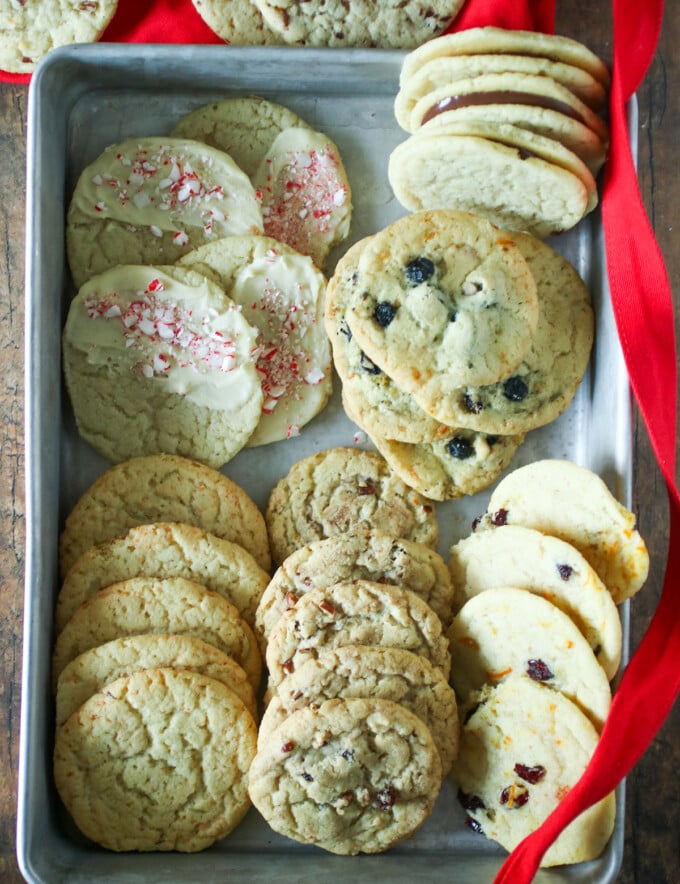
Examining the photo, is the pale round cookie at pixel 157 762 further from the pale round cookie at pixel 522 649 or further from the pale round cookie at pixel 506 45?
the pale round cookie at pixel 506 45

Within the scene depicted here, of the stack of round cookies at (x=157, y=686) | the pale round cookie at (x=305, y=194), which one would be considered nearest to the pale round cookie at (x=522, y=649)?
the stack of round cookies at (x=157, y=686)

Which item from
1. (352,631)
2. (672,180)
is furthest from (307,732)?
(672,180)

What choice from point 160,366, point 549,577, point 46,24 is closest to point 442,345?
point 549,577

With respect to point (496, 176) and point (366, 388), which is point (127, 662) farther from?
point (496, 176)

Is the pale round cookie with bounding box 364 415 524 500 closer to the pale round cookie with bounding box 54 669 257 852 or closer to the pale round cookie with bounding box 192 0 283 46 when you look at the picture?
the pale round cookie with bounding box 54 669 257 852

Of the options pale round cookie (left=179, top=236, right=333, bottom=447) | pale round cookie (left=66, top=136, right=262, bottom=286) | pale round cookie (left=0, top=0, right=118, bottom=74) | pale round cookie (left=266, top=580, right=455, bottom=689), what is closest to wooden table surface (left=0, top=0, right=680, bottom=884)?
pale round cookie (left=0, top=0, right=118, bottom=74)

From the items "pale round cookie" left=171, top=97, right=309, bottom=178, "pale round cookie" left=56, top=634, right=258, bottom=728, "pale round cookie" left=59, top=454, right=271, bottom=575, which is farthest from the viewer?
"pale round cookie" left=171, top=97, right=309, bottom=178

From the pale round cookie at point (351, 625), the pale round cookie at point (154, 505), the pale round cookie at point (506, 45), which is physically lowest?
the pale round cookie at point (351, 625)
